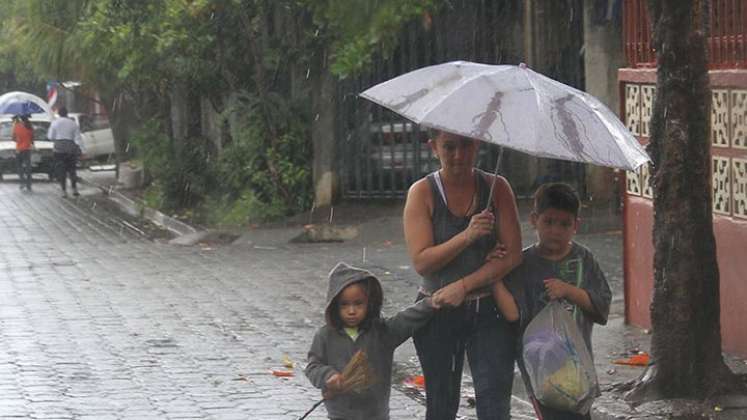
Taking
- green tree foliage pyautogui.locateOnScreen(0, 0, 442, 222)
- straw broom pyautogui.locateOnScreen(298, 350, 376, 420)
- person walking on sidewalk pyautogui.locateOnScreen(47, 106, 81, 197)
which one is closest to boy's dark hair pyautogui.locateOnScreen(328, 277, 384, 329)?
straw broom pyautogui.locateOnScreen(298, 350, 376, 420)

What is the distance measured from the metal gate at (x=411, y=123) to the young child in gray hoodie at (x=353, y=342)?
613 inches

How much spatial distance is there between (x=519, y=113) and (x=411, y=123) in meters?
16.1

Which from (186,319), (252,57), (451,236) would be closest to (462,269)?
(451,236)

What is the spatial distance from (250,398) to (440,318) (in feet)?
11.1

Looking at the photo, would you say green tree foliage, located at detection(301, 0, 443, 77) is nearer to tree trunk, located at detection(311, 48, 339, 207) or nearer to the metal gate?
the metal gate

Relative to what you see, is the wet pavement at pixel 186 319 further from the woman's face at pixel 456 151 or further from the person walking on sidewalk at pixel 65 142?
the person walking on sidewalk at pixel 65 142

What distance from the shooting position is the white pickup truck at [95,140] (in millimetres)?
46594

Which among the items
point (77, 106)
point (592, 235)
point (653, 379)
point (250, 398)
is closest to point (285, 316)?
point (250, 398)

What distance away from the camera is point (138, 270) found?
17219 millimetres

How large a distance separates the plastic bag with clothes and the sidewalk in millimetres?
2381

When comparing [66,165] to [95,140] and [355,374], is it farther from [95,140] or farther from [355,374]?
[355,374]

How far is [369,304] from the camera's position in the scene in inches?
237

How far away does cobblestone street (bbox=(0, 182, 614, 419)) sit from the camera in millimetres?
9273

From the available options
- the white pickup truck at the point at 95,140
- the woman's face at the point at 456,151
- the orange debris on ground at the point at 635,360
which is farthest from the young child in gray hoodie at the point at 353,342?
the white pickup truck at the point at 95,140
